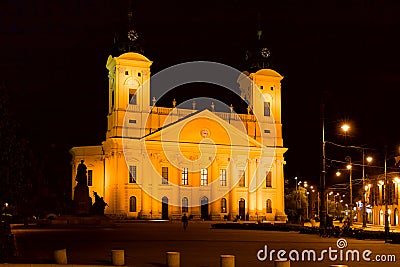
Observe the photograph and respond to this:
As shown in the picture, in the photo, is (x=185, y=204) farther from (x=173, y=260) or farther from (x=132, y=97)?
(x=173, y=260)

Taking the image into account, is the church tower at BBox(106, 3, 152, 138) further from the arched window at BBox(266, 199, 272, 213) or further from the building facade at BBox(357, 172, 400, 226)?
the building facade at BBox(357, 172, 400, 226)

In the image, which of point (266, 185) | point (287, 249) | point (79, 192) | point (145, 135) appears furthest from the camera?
point (266, 185)

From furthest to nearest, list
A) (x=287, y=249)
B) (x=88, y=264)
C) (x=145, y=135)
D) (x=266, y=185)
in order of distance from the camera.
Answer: (x=266, y=185)
(x=145, y=135)
(x=287, y=249)
(x=88, y=264)

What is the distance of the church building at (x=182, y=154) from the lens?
→ 80.7m

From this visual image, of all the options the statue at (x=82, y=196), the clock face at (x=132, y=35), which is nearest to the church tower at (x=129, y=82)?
the clock face at (x=132, y=35)

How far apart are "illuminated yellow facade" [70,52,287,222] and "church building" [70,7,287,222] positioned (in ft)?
0.40

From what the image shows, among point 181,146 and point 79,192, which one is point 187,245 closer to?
point 79,192

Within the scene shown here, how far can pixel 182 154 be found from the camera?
83.2 metres

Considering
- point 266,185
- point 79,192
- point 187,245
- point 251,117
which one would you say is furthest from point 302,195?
point 187,245

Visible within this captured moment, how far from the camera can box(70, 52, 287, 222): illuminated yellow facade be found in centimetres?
8062

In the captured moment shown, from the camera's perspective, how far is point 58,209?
65.5 m

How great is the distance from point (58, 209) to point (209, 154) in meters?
24.9

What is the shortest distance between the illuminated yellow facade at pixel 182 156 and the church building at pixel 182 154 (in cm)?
12

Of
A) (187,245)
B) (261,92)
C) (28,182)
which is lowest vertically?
(187,245)
